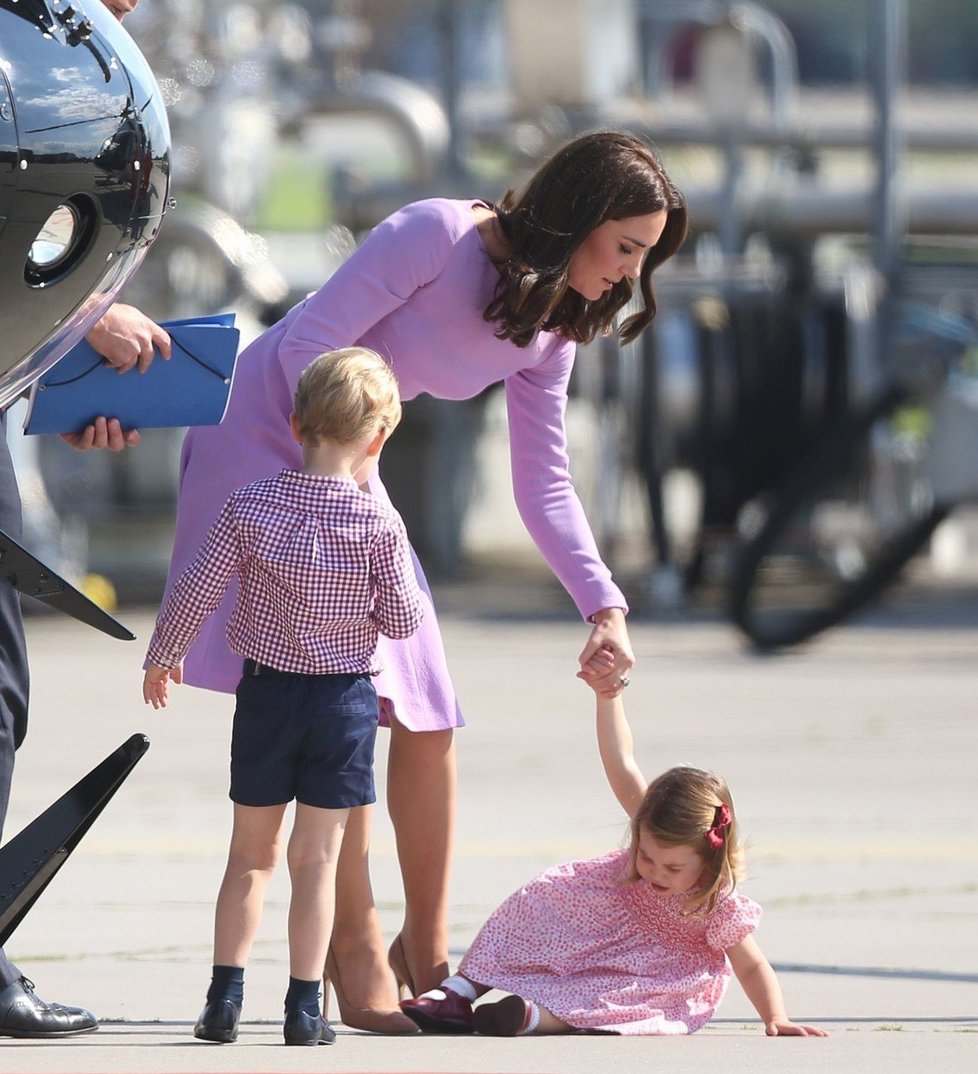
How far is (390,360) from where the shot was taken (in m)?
3.81

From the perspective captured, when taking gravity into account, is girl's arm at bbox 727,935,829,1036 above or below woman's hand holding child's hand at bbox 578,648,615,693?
below

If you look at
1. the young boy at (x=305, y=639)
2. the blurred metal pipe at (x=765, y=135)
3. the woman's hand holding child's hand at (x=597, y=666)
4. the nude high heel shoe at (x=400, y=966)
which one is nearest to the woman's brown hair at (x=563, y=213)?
the young boy at (x=305, y=639)

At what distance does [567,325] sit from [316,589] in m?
0.70

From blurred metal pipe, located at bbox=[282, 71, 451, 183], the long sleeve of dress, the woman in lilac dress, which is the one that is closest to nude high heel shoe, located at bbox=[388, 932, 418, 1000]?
the woman in lilac dress

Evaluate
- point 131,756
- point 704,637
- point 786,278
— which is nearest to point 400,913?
point 131,756

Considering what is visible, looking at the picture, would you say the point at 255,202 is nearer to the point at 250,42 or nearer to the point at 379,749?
the point at 250,42

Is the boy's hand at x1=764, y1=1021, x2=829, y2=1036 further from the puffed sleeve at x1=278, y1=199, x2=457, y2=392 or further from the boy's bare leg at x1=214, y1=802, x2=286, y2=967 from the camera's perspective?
the puffed sleeve at x1=278, y1=199, x2=457, y2=392

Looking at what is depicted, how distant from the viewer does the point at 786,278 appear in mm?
14320

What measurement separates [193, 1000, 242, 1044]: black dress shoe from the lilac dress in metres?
0.54

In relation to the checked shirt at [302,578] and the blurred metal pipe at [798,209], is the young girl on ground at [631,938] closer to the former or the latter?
the checked shirt at [302,578]

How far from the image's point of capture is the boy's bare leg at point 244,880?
11.7ft

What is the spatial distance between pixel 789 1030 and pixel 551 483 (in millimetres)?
1083

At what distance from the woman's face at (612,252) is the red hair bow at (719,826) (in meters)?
0.93

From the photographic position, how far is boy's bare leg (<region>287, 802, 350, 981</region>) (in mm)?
3562
